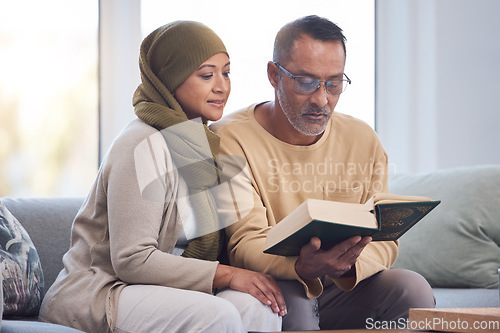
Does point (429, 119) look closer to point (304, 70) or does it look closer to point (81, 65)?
point (304, 70)

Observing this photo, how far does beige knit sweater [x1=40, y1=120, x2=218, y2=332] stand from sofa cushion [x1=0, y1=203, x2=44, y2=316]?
0.19 meters

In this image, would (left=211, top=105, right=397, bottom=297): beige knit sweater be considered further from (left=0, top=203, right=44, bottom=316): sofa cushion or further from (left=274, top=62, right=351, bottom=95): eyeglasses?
(left=0, top=203, right=44, bottom=316): sofa cushion

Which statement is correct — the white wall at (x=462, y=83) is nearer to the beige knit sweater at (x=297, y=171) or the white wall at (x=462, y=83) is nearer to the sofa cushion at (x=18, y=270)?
the beige knit sweater at (x=297, y=171)

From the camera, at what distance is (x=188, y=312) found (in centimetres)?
137

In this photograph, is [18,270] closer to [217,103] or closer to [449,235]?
[217,103]

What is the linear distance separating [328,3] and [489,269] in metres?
1.75

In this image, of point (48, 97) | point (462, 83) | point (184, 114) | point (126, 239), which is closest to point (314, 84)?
point (184, 114)

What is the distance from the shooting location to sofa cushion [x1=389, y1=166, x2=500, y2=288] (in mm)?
2213

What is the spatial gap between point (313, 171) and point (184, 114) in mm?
444

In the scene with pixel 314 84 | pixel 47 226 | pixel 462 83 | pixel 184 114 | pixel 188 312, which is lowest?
pixel 188 312

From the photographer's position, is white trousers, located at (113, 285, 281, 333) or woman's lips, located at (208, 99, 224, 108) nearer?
white trousers, located at (113, 285, 281, 333)

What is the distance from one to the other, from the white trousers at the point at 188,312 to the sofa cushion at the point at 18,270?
435 millimetres

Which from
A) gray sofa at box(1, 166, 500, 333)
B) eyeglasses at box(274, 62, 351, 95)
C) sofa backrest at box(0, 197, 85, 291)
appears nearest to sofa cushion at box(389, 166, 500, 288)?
gray sofa at box(1, 166, 500, 333)

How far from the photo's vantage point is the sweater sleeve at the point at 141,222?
1.46 m
